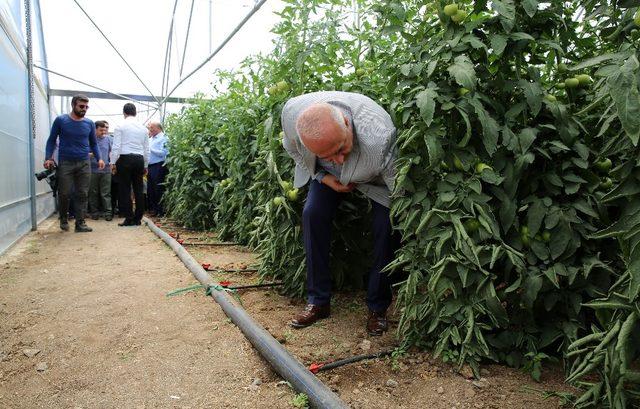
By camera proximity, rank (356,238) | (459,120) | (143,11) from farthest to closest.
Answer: (143,11), (356,238), (459,120)

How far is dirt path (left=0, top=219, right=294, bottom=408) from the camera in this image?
192 cm

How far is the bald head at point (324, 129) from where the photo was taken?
2.20m

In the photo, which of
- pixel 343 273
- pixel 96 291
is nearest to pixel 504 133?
pixel 343 273

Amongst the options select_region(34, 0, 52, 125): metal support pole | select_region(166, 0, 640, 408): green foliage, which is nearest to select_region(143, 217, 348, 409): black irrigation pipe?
select_region(166, 0, 640, 408): green foliage

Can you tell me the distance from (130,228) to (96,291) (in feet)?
12.1

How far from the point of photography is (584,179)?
6.38 feet

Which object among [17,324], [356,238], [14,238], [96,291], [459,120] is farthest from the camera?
[14,238]

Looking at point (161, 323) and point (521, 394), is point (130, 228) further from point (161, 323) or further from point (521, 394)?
point (521, 394)

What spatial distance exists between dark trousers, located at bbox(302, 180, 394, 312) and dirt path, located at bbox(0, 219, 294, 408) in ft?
1.78

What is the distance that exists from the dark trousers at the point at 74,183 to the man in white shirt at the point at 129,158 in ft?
2.26

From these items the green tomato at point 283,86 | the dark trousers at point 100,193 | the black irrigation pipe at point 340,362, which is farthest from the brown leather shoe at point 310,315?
the dark trousers at point 100,193

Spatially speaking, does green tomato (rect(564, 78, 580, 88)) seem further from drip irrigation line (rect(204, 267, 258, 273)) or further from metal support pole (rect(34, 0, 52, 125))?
metal support pole (rect(34, 0, 52, 125))

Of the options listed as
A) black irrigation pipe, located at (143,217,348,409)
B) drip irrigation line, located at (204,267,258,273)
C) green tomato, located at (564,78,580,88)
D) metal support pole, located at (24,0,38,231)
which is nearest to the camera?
black irrigation pipe, located at (143,217,348,409)

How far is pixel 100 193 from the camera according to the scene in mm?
8133
